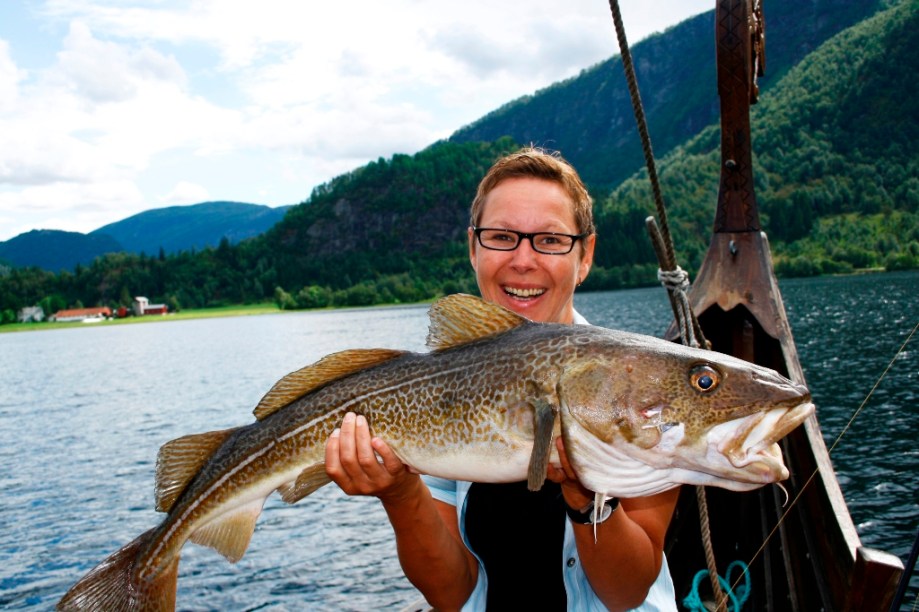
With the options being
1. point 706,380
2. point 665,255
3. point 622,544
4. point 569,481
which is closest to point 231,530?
point 569,481

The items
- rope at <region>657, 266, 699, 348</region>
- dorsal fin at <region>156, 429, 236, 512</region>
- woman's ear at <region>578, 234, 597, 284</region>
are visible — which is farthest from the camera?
rope at <region>657, 266, 699, 348</region>

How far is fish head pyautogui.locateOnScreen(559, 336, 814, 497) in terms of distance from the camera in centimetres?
270

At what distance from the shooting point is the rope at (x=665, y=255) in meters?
4.92

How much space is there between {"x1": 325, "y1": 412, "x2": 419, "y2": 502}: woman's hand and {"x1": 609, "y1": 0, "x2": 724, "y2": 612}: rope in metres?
2.50

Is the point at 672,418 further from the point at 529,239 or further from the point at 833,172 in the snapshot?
the point at 833,172

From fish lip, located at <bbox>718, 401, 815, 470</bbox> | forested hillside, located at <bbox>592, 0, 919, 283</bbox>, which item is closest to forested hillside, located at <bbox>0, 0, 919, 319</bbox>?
forested hillside, located at <bbox>592, 0, 919, 283</bbox>

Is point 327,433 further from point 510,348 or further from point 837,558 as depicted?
point 837,558

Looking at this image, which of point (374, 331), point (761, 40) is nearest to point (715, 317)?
point (761, 40)

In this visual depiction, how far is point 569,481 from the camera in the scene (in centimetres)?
308

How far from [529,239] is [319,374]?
1482 millimetres

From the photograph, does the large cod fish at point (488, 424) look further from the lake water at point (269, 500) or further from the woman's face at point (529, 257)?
the lake water at point (269, 500)

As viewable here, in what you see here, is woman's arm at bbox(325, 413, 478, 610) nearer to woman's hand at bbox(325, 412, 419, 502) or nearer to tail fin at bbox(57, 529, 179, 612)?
woman's hand at bbox(325, 412, 419, 502)

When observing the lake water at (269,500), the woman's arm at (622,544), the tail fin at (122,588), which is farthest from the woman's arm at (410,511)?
the lake water at (269,500)

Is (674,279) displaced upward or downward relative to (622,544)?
upward
